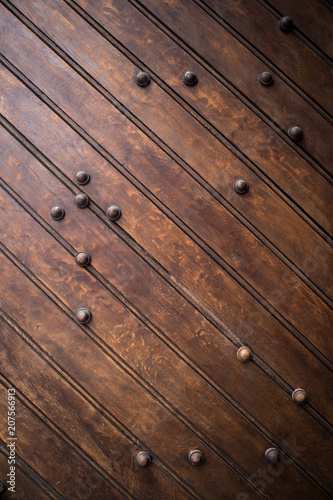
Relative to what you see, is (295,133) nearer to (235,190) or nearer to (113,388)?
(235,190)

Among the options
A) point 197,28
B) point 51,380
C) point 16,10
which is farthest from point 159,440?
point 16,10

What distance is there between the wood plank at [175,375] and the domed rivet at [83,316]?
2cm

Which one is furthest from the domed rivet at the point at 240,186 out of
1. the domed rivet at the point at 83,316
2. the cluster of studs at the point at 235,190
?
the domed rivet at the point at 83,316

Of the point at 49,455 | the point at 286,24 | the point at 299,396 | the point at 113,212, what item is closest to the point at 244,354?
the point at 299,396

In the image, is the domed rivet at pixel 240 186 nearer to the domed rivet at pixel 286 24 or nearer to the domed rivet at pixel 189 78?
the domed rivet at pixel 189 78

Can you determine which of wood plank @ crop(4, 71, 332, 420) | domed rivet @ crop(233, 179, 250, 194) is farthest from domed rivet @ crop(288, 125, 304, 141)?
wood plank @ crop(4, 71, 332, 420)

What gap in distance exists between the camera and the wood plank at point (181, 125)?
1.27 m

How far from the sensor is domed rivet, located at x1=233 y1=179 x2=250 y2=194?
4.09 ft

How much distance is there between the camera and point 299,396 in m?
1.22

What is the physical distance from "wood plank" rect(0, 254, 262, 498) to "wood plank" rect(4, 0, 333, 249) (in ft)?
2.33

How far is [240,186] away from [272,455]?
1.04m

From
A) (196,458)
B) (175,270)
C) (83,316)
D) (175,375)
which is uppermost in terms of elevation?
(83,316)

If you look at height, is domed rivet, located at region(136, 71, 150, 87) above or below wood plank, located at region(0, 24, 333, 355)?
above

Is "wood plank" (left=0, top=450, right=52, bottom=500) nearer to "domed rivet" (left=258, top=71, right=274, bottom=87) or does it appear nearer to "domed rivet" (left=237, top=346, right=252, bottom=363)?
"domed rivet" (left=237, top=346, right=252, bottom=363)
